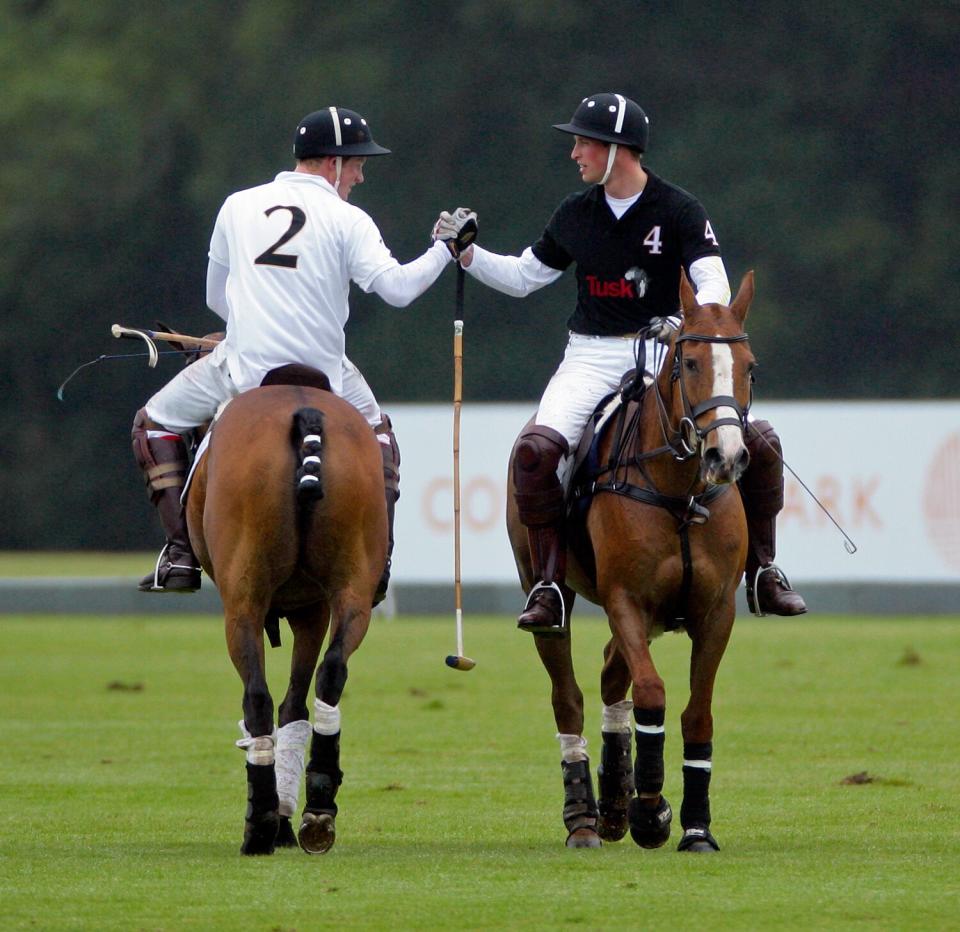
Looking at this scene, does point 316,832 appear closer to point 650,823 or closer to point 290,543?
point 290,543

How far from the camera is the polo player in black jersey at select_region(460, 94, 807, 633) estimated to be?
336 inches

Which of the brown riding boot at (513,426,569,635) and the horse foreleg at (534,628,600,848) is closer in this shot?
the horse foreleg at (534,628,600,848)

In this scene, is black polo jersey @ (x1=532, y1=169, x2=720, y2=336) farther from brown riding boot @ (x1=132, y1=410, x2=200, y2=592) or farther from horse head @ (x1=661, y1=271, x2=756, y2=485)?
brown riding boot @ (x1=132, y1=410, x2=200, y2=592)

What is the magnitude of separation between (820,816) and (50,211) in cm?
Answer: 3384

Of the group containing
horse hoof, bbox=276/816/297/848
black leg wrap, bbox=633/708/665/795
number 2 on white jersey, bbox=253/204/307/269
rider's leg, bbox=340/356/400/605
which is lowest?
horse hoof, bbox=276/816/297/848

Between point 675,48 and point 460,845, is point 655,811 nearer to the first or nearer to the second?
point 460,845

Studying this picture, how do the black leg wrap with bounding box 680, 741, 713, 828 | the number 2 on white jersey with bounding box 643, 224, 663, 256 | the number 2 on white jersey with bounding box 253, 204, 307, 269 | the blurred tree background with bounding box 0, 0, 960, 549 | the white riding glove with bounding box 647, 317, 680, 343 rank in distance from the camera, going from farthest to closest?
the blurred tree background with bounding box 0, 0, 960, 549 → the number 2 on white jersey with bounding box 643, 224, 663, 256 → the number 2 on white jersey with bounding box 253, 204, 307, 269 → the white riding glove with bounding box 647, 317, 680, 343 → the black leg wrap with bounding box 680, 741, 713, 828

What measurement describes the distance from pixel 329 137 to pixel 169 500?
5.14 ft

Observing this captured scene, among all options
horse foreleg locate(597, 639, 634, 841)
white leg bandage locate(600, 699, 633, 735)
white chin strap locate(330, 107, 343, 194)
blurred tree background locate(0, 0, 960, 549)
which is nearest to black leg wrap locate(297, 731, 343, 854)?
horse foreleg locate(597, 639, 634, 841)

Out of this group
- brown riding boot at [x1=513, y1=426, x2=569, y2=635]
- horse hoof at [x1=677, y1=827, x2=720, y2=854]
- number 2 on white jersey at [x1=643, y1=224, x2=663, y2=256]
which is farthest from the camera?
number 2 on white jersey at [x1=643, y1=224, x2=663, y2=256]

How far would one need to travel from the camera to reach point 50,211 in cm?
4081

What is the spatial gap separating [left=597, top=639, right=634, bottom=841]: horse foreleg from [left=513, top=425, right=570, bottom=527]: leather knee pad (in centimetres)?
64

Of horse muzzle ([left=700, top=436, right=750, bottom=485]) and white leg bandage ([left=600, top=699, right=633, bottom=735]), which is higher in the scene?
horse muzzle ([left=700, top=436, right=750, bottom=485])

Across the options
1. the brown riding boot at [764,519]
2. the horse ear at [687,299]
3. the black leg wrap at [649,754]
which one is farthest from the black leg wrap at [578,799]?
the horse ear at [687,299]
